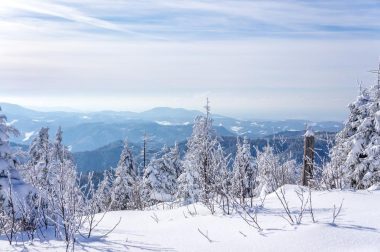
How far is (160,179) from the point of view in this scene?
3656cm

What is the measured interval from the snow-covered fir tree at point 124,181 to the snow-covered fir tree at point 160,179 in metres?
1.41

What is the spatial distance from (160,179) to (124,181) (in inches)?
130

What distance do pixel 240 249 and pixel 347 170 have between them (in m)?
14.2

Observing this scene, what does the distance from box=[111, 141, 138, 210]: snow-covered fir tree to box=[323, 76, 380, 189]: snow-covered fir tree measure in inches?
755

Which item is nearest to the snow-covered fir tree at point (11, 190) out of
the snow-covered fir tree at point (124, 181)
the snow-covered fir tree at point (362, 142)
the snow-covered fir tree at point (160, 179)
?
the snow-covered fir tree at point (362, 142)

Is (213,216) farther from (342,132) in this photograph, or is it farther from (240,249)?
(342,132)

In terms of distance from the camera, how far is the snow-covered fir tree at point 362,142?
55.2 ft

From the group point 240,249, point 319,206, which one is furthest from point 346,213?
point 240,249

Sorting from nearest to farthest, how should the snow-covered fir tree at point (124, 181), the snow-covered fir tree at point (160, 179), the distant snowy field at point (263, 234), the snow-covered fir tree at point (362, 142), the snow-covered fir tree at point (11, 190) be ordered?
the distant snowy field at point (263, 234)
the snow-covered fir tree at point (11, 190)
the snow-covered fir tree at point (362, 142)
the snow-covered fir tree at point (124, 181)
the snow-covered fir tree at point (160, 179)

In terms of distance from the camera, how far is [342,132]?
2072 centimetres

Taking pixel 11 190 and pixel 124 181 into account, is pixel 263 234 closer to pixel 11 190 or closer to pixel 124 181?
pixel 11 190

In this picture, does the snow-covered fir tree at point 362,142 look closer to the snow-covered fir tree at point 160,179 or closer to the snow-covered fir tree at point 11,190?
the snow-covered fir tree at point 11,190

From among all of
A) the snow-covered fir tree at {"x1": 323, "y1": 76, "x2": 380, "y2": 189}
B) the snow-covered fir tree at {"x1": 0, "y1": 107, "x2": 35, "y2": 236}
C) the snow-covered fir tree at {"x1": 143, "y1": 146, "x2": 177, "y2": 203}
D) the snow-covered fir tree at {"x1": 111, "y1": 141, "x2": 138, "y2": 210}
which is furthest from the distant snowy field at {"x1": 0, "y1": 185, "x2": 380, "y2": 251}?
the snow-covered fir tree at {"x1": 111, "y1": 141, "x2": 138, "y2": 210}

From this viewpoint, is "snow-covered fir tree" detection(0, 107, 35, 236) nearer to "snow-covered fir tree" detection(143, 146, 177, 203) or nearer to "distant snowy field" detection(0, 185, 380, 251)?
"distant snowy field" detection(0, 185, 380, 251)
